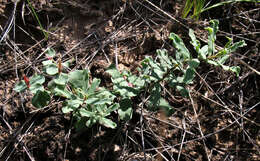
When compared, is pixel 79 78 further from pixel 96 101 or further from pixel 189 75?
pixel 189 75

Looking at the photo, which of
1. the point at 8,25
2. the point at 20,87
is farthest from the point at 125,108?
the point at 8,25

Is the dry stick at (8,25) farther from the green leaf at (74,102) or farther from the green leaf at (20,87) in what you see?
the green leaf at (74,102)

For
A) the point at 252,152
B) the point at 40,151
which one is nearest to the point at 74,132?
the point at 40,151

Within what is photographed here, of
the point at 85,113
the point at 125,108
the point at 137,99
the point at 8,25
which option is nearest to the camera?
the point at 85,113

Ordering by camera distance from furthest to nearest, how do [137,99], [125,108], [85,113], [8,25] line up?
[8,25] → [137,99] → [125,108] → [85,113]

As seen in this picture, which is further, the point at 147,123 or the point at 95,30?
the point at 95,30

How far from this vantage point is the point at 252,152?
6.74 ft

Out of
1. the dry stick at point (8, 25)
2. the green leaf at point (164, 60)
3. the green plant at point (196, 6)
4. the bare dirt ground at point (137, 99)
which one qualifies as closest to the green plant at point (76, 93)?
the bare dirt ground at point (137, 99)

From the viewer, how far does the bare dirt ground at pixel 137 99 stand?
6.29 ft

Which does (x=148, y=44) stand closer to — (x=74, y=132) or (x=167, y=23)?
(x=167, y=23)

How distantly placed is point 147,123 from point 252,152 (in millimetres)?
902

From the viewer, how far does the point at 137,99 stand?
80.3 inches

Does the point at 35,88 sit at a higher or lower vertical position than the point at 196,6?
lower

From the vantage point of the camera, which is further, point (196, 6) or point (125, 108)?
point (196, 6)
